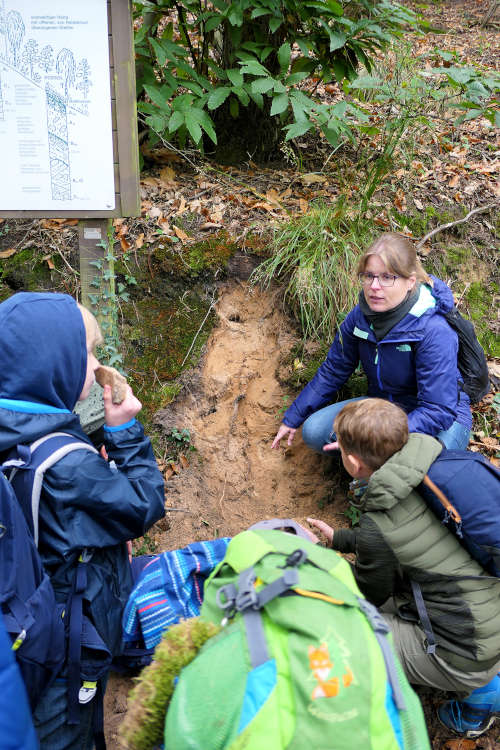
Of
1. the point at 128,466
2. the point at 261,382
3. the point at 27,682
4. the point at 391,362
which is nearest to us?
the point at 27,682

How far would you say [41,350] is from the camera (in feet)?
6.37

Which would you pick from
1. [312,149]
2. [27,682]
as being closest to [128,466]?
[27,682]

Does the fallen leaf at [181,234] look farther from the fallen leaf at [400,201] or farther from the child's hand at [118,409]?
the child's hand at [118,409]

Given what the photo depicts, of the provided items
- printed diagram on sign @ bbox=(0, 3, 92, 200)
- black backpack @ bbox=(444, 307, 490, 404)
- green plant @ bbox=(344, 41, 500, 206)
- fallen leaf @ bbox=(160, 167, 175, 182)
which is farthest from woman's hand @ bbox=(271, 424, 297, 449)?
fallen leaf @ bbox=(160, 167, 175, 182)

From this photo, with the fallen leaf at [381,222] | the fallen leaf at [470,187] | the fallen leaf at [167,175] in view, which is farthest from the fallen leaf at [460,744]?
the fallen leaf at [167,175]

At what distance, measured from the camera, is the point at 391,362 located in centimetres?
332

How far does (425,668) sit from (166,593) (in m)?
1.17

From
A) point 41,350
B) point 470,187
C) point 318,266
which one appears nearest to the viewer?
point 41,350

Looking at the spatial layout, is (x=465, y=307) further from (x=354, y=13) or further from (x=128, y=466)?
(x=128, y=466)

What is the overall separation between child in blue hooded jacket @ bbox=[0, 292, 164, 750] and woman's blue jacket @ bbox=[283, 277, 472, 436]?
1745mm

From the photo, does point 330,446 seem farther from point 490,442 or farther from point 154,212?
point 154,212

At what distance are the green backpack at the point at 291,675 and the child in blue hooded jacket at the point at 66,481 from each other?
68 centimetres

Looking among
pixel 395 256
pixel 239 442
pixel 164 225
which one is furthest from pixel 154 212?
pixel 395 256

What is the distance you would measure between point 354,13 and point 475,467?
428 centimetres
